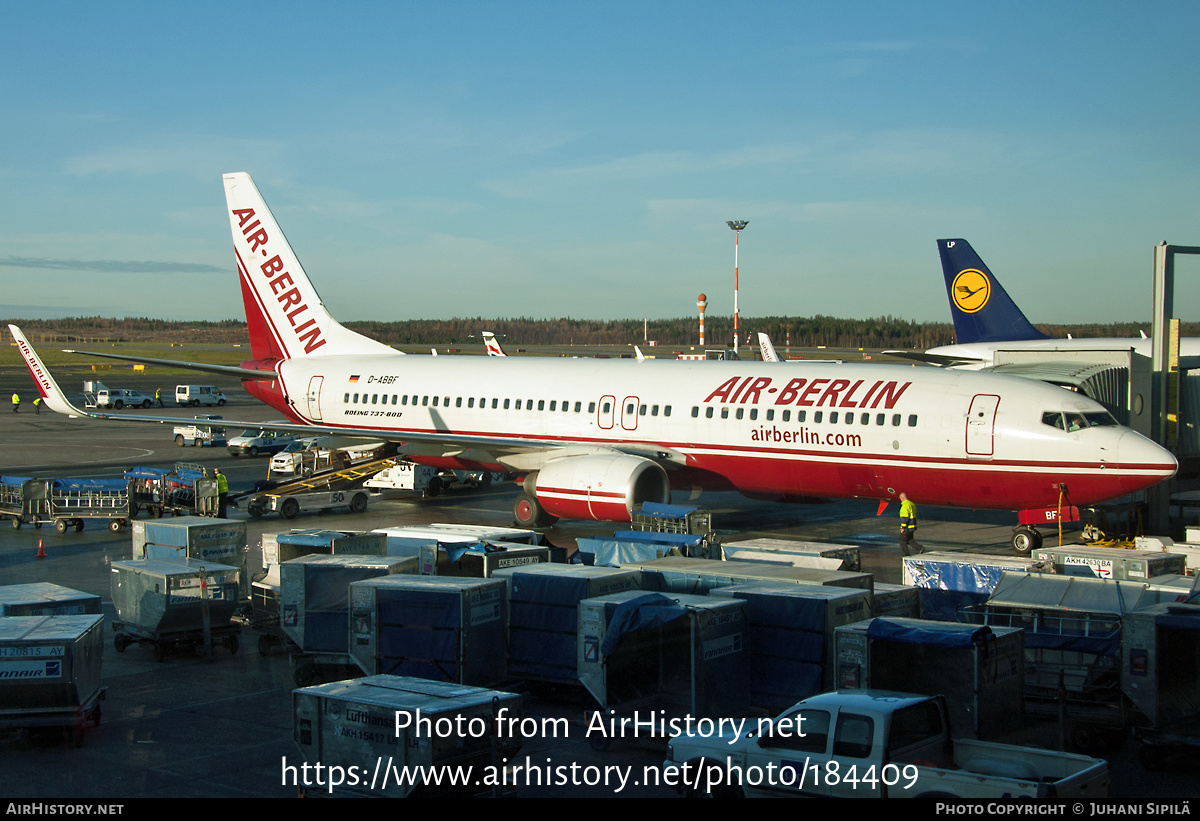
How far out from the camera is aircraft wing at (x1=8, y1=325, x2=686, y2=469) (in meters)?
30.1

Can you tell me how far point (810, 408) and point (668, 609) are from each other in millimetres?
14333

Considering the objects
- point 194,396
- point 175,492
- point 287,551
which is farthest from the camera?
point 194,396

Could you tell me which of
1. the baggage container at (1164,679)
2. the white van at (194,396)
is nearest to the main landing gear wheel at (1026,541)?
the baggage container at (1164,679)

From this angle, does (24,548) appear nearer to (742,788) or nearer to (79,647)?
(79,647)

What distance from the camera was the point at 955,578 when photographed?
18500 millimetres

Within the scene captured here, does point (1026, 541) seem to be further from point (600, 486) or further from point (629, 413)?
point (629, 413)

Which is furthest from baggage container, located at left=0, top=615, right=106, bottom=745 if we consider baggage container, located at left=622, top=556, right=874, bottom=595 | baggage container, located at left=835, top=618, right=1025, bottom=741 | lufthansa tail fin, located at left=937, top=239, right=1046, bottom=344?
lufthansa tail fin, located at left=937, top=239, right=1046, bottom=344

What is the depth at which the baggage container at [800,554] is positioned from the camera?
1995 cm

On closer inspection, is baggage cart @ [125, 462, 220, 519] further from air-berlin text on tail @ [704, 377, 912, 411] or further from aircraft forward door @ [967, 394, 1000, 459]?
aircraft forward door @ [967, 394, 1000, 459]

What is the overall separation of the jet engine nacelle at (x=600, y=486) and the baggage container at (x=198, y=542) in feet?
29.6

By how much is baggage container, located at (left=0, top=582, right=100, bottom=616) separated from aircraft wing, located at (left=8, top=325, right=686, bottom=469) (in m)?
13.7

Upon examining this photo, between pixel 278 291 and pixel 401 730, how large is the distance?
29889 mm

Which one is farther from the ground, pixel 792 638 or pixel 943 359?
pixel 943 359

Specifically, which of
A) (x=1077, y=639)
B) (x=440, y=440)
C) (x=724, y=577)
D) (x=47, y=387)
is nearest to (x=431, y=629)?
(x=724, y=577)
